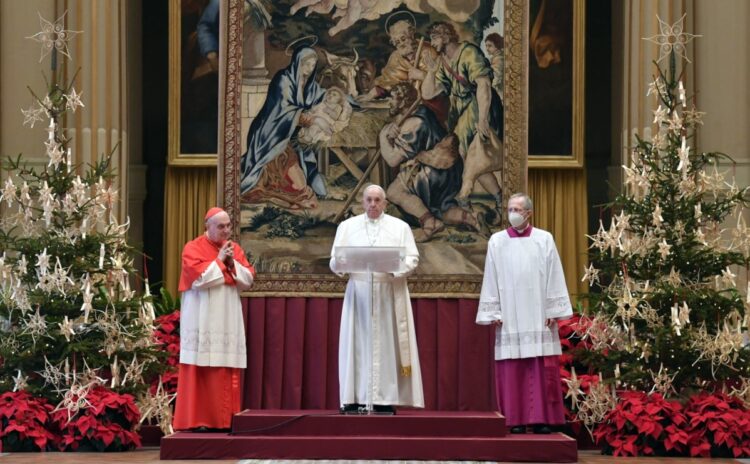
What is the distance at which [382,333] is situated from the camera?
39.2 feet

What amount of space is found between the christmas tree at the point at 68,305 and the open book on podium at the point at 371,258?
233 centimetres

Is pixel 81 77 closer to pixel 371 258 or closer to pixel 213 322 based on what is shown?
pixel 213 322

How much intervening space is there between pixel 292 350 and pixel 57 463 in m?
3.04

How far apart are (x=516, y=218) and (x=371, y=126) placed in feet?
7.26

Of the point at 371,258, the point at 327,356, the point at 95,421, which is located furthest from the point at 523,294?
the point at 95,421

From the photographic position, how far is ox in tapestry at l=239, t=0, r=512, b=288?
13547mm

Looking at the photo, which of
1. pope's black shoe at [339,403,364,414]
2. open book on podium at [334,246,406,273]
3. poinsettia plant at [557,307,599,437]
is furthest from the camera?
poinsettia plant at [557,307,599,437]

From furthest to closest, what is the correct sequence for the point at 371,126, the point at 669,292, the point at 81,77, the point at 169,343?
the point at 81,77
the point at 371,126
the point at 169,343
the point at 669,292

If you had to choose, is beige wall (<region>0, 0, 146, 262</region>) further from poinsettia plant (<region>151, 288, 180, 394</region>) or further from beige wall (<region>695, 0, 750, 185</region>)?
beige wall (<region>695, 0, 750, 185</region>)

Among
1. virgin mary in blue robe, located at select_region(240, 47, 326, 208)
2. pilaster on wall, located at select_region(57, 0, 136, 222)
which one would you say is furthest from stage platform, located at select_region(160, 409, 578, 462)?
pilaster on wall, located at select_region(57, 0, 136, 222)

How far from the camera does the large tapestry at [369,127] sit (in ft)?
44.4

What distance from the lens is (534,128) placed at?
688 inches

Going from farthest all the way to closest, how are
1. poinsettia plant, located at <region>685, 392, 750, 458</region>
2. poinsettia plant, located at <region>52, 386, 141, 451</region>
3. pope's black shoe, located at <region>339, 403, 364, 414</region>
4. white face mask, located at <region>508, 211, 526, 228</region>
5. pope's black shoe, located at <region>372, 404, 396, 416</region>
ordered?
A: white face mask, located at <region>508, 211, 526, 228</region>
poinsettia plant, located at <region>52, 386, 141, 451</region>
pope's black shoe, located at <region>372, 404, 396, 416</region>
pope's black shoe, located at <region>339, 403, 364, 414</region>
poinsettia plant, located at <region>685, 392, 750, 458</region>

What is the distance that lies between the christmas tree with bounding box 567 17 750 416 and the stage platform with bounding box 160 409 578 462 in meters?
1.25
